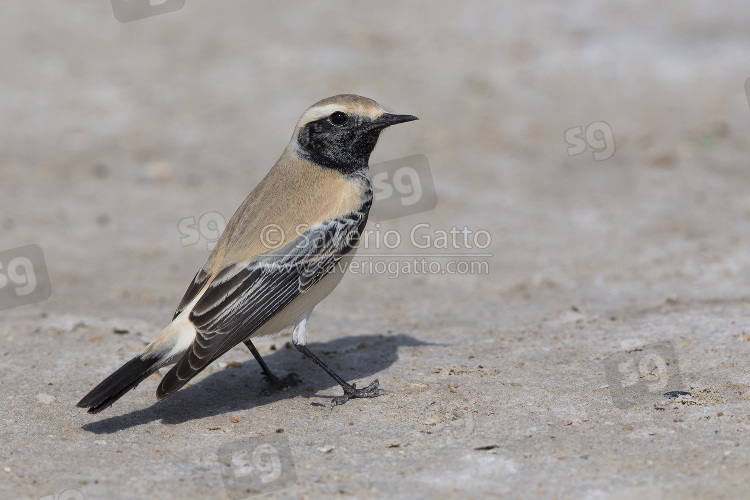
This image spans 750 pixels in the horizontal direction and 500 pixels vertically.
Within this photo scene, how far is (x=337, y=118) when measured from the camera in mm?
6965

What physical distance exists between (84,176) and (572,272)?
6.74 meters

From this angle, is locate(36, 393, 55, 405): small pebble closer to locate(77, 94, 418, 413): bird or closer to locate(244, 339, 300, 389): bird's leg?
locate(77, 94, 418, 413): bird

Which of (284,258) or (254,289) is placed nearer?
(254,289)

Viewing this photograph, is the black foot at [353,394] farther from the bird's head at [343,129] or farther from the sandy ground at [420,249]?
the bird's head at [343,129]

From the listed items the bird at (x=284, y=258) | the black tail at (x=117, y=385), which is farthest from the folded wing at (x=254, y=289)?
the black tail at (x=117, y=385)
